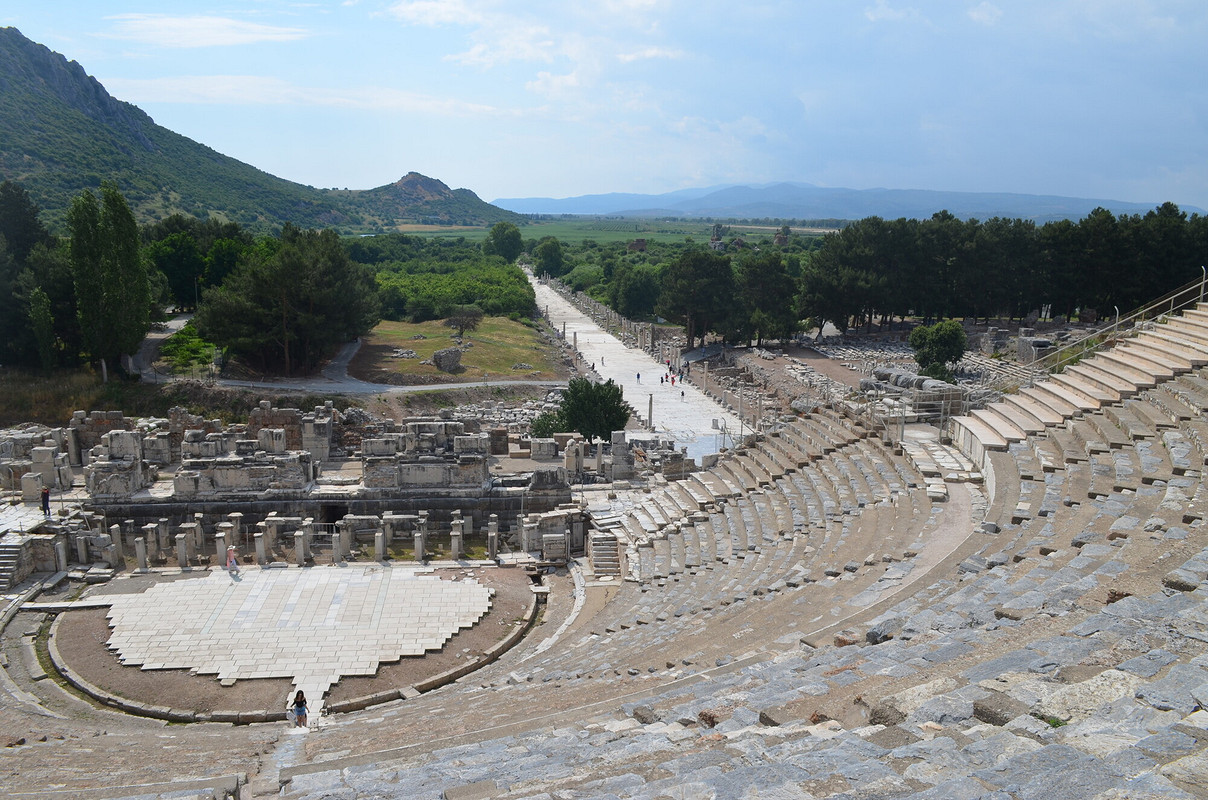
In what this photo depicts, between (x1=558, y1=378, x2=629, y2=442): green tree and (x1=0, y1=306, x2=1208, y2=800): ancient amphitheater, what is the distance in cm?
1127

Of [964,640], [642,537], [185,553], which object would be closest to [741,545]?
[642,537]

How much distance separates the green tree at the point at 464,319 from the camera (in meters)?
66.5

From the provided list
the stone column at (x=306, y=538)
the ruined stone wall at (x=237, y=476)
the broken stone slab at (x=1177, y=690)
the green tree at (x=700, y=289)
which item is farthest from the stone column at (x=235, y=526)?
the green tree at (x=700, y=289)

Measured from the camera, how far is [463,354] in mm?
58406

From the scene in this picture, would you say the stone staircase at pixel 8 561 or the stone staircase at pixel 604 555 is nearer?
the stone staircase at pixel 8 561

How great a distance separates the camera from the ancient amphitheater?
24.4 feet

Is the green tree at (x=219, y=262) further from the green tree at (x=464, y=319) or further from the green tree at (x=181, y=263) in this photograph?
the green tree at (x=464, y=319)

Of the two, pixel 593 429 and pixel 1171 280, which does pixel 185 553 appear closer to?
pixel 593 429

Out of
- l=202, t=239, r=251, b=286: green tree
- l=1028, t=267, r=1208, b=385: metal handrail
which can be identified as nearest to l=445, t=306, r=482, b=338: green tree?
l=202, t=239, r=251, b=286: green tree

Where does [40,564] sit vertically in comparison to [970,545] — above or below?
below

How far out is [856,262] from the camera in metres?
65.6

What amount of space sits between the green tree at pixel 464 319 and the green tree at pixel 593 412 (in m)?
30.4

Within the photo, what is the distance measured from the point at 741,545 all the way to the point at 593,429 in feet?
50.3

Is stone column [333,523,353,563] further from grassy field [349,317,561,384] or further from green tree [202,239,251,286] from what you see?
green tree [202,239,251,286]
